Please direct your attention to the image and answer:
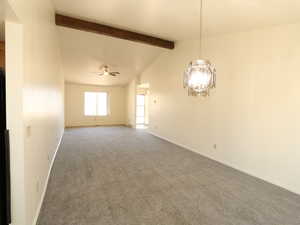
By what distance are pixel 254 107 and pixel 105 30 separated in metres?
3.99

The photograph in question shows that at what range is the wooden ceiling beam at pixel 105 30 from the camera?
4016mm

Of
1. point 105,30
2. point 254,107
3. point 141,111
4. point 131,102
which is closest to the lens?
point 254,107

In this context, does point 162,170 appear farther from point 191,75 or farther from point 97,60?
point 97,60

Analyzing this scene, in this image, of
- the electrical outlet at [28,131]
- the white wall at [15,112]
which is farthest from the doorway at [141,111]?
the white wall at [15,112]

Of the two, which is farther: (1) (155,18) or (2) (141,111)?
(2) (141,111)

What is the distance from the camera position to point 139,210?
219 cm

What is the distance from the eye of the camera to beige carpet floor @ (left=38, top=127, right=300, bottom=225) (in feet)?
6.72

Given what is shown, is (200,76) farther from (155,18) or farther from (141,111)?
(141,111)

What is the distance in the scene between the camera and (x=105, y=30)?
4469 mm

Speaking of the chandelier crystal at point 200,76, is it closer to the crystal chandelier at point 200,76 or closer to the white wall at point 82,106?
the crystal chandelier at point 200,76

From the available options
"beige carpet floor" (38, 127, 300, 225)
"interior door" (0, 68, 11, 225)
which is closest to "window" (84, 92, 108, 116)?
"beige carpet floor" (38, 127, 300, 225)

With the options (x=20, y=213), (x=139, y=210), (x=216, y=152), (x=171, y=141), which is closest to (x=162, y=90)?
(x=171, y=141)

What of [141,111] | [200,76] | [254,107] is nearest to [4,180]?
[200,76]

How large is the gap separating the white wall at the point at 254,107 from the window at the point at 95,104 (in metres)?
6.24
